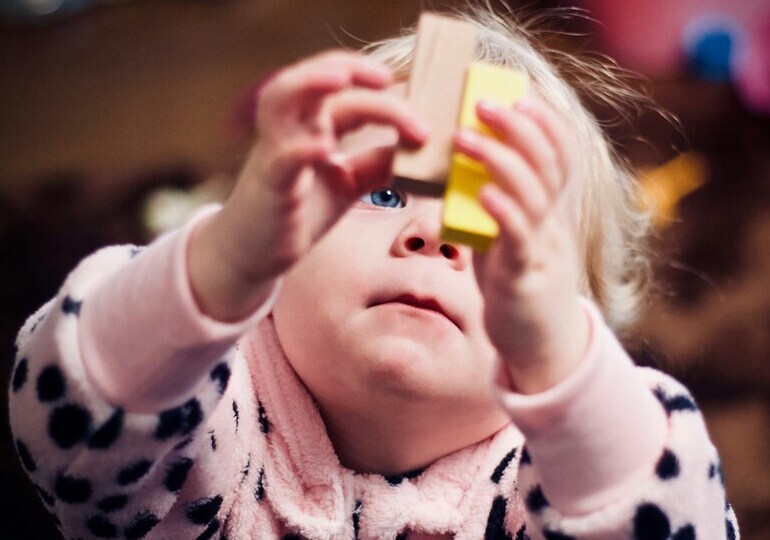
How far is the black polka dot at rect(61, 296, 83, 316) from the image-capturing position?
1.56ft

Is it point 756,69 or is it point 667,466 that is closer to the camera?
point 667,466

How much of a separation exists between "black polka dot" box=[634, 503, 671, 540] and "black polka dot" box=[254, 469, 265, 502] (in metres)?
0.26

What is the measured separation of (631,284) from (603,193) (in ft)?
0.59

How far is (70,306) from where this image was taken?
479 millimetres

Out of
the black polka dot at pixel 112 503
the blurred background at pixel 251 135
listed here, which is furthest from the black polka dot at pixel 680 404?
the blurred background at pixel 251 135

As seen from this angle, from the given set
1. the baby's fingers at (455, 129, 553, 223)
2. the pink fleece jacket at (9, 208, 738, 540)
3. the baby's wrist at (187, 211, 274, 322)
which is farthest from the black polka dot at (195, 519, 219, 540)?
the baby's fingers at (455, 129, 553, 223)

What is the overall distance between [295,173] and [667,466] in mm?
240

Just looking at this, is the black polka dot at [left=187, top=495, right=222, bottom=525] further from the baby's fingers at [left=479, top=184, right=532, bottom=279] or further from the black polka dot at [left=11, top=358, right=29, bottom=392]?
the baby's fingers at [left=479, top=184, right=532, bottom=279]

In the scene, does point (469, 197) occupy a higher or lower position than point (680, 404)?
higher

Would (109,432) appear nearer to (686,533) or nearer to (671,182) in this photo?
(686,533)

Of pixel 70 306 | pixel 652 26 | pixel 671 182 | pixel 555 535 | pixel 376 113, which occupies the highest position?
pixel 376 113

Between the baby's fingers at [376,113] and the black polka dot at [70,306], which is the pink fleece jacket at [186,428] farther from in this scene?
the baby's fingers at [376,113]

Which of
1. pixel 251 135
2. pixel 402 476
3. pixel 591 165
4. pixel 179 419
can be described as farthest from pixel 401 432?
pixel 251 135

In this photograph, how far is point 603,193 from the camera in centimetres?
72
